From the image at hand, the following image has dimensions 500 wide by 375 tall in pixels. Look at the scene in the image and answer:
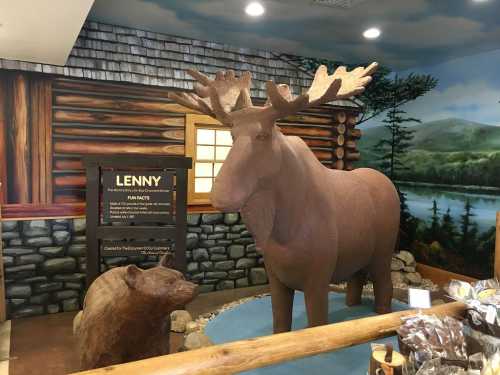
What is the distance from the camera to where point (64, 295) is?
14.6 ft

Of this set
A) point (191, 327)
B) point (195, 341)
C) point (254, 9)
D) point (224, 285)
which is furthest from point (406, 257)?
point (254, 9)

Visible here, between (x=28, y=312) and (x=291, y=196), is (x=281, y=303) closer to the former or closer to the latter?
(x=291, y=196)

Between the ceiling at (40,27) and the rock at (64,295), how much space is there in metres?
2.49

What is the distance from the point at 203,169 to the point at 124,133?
1.10 metres

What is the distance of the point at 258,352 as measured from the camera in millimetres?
1497

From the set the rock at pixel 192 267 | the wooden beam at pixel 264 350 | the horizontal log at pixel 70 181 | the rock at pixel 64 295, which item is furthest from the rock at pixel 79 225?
the wooden beam at pixel 264 350

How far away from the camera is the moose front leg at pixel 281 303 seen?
277cm

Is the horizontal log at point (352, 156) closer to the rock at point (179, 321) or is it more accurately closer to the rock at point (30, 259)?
the rock at point (179, 321)

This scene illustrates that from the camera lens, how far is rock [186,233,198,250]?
200 inches

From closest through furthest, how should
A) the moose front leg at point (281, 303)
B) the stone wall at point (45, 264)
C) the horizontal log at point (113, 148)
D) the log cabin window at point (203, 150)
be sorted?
the moose front leg at point (281, 303), the stone wall at point (45, 264), the horizontal log at point (113, 148), the log cabin window at point (203, 150)

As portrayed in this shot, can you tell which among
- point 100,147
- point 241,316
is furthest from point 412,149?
point 100,147

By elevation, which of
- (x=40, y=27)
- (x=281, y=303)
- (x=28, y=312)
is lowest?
(x=28, y=312)

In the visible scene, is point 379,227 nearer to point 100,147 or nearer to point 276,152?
point 276,152

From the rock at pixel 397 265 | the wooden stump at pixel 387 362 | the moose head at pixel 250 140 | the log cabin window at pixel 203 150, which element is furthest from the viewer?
the rock at pixel 397 265
